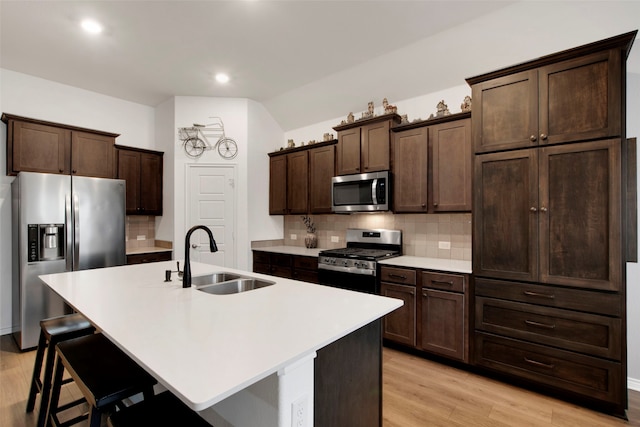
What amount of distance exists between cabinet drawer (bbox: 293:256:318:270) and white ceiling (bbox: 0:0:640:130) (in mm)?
1999

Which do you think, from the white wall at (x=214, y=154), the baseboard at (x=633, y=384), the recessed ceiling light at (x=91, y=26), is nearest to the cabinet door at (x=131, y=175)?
the white wall at (x=214, y=154)

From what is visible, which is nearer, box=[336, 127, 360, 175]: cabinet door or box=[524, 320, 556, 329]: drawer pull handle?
box=[524, 320, 556, 329]: drawer pull handle

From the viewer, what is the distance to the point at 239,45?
314 centimetres

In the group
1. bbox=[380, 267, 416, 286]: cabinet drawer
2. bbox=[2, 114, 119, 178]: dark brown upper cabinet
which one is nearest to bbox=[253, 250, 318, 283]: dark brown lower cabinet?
bbox=[380, 267, 416, 286]: cabinet drawer

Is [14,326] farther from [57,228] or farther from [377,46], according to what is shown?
[377,46]

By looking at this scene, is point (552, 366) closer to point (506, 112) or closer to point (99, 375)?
point (506, 112)

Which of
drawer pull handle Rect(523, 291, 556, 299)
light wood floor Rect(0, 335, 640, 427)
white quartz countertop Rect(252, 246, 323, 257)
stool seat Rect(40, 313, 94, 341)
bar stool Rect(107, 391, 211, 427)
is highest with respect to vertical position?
white quartz countertop Rect(252, 246, 323, 257)

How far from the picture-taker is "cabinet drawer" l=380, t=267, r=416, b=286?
292 centimetres

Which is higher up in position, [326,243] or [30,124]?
[30,124]

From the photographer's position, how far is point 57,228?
3.23m

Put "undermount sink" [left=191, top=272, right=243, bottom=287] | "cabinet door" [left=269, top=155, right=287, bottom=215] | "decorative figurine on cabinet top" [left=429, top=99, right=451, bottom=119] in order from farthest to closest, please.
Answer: "cabinet door" [left=269, top=155, right=287, bottom=215] < "decorative figurine on cabinet top" [left=429, top=99, right=451, bottom=119] < "undermount sink" [left=191, top=272, right=243, bottom=287]

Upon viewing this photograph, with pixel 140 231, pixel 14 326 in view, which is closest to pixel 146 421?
pixel 14 326

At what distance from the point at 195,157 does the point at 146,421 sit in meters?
3.78

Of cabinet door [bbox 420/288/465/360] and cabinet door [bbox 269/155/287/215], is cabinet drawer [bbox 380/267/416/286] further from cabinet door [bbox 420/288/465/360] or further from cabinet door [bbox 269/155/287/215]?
cabinet door [bbox 269/155/287/215]
